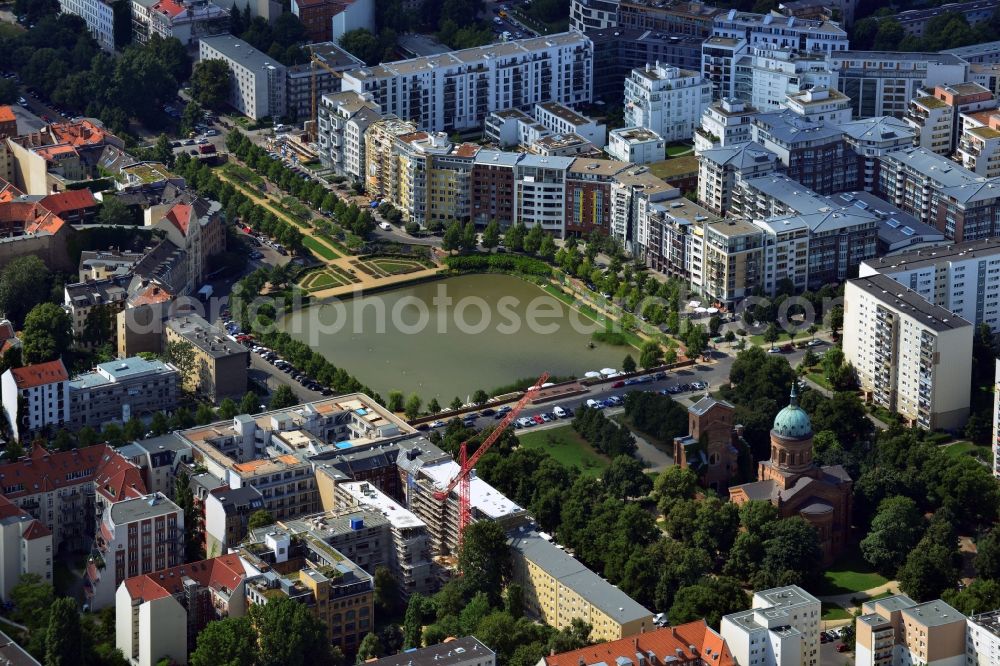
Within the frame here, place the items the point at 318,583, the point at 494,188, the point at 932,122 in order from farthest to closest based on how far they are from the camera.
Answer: the point at 932,122
the point at 494,188
the point at 318,583

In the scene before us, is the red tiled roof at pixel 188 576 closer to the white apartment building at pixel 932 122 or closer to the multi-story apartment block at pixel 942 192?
the multi-story apartment block at pixel 942 192

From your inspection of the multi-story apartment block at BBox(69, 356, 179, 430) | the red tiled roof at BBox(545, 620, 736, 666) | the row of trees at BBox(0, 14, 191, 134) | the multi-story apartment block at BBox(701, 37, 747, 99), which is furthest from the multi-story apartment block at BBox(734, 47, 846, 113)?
the red tiled roof at BBox(545, 620, 736, 666)

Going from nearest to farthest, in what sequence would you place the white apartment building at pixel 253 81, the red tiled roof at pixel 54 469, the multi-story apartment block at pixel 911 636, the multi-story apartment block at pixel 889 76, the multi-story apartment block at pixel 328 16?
1. the multi-story apartment block at pixel 911 636
2. the red tiled roof at pixel 54 469
3. the multi-story apartment block at pixel 889 76
4. the white apartment building at pixel 253 81
5. the multi-story apartment block at pixel 328 16

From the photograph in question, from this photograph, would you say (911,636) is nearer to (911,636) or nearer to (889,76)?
(911,636)

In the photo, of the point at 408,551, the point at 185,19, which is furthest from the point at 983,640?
the point at 185,19

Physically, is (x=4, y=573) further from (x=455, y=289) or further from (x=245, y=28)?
(x=245, y=28)

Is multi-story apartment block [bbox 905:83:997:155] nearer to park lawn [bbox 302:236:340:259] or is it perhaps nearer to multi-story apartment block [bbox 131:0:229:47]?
park lawn [bbox 302:236:340:259]

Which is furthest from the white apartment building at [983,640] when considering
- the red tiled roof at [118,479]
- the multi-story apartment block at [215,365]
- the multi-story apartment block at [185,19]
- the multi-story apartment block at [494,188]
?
the multi-story apartment block at [185,19]

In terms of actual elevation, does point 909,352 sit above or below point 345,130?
below
